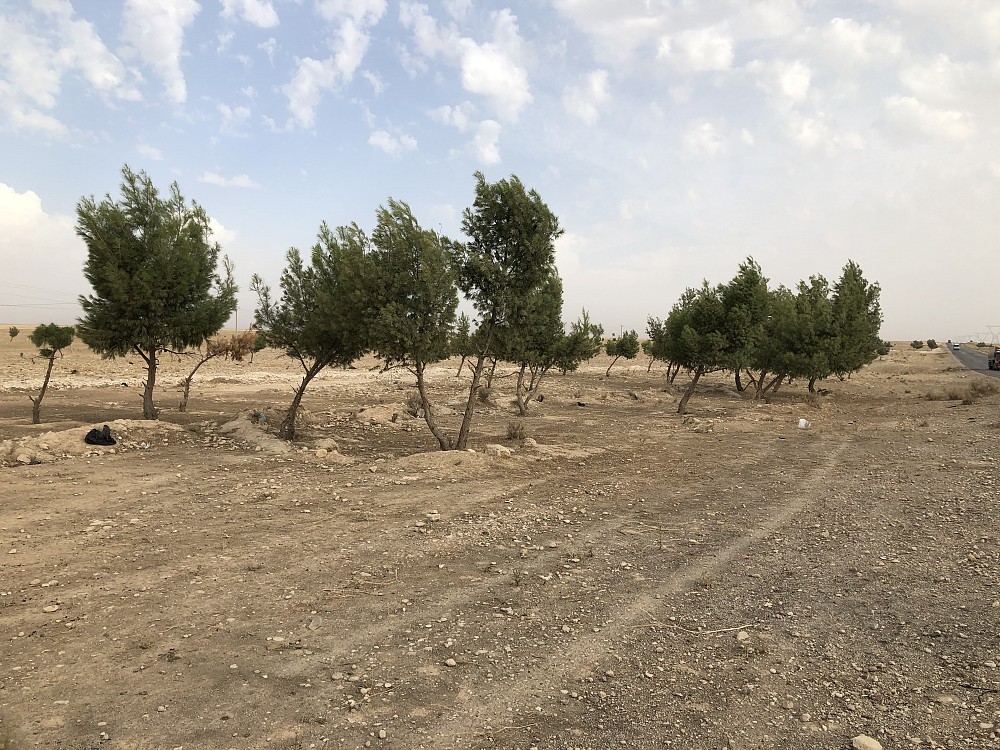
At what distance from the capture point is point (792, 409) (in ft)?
102

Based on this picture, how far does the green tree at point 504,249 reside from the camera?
49.1 feet

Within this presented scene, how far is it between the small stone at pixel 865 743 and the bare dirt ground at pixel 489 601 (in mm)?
98

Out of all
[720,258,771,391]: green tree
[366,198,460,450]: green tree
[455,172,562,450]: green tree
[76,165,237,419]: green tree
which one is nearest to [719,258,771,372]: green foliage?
[720,258,771,391]: green tree

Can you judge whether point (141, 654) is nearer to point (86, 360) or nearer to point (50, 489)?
point (50, 489)

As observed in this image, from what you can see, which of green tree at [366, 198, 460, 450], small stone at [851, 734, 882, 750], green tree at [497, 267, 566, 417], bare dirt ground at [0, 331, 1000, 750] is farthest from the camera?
green tree at [497, 267, 566, 417]

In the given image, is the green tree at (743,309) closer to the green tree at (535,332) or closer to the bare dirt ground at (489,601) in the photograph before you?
the green tree at (535,332)

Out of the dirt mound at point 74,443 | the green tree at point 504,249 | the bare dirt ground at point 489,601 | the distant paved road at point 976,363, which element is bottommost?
the bare dirt ground at point 489,601

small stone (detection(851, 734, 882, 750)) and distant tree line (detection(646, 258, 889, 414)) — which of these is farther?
distant tree line (detection(646, 258, 889, 414))

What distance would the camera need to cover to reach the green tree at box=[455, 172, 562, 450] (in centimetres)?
1497

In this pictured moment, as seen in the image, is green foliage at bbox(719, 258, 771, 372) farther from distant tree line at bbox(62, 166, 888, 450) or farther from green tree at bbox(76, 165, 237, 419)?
green tree at bbox(76, 165, 237, 419)

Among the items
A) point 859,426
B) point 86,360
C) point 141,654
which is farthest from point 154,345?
point 86,360

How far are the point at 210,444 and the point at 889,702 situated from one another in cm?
1707

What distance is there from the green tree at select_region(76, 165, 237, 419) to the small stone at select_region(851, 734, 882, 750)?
19991 millimetres

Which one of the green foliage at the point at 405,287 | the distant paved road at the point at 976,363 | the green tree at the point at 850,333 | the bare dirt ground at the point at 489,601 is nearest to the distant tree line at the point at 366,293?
the green foliage at the point at 405,287
